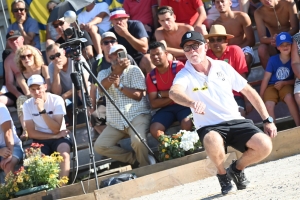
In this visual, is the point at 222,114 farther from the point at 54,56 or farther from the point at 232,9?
the point at 232,9

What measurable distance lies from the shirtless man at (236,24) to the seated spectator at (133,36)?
130 centimetres

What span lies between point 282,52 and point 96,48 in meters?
3.32

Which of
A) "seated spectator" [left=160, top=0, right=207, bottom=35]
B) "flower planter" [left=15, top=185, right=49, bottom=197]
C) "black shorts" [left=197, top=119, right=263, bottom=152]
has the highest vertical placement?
"seated spectator" [left=160, top=0, right=207, bottom=35]

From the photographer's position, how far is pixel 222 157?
283 inches

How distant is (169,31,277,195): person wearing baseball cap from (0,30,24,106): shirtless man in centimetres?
504

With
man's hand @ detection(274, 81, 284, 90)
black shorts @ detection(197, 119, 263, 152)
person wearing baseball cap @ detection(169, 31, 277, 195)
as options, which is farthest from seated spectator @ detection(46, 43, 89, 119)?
black shorts @ detection(197, 119, 263, 152)

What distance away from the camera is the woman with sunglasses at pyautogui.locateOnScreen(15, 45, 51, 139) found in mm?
11125

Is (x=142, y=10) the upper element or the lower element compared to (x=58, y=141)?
upper

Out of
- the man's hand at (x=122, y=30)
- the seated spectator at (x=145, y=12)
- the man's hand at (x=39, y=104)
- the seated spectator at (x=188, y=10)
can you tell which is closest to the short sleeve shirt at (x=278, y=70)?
the seated spectator at (x=188, y=10)

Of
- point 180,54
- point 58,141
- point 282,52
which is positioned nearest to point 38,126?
point 58,141

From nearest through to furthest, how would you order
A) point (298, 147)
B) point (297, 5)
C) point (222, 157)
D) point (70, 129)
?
point (222, 157) < point (298, 147) < point (70, 129) < point (297, 5)

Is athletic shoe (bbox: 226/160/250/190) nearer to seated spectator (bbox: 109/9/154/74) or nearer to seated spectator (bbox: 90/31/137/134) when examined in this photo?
seated spectator (bbox: 90/31/137/134)

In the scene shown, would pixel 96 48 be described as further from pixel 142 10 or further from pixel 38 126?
pixel 38 126

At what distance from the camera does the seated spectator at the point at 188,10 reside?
455 inches
